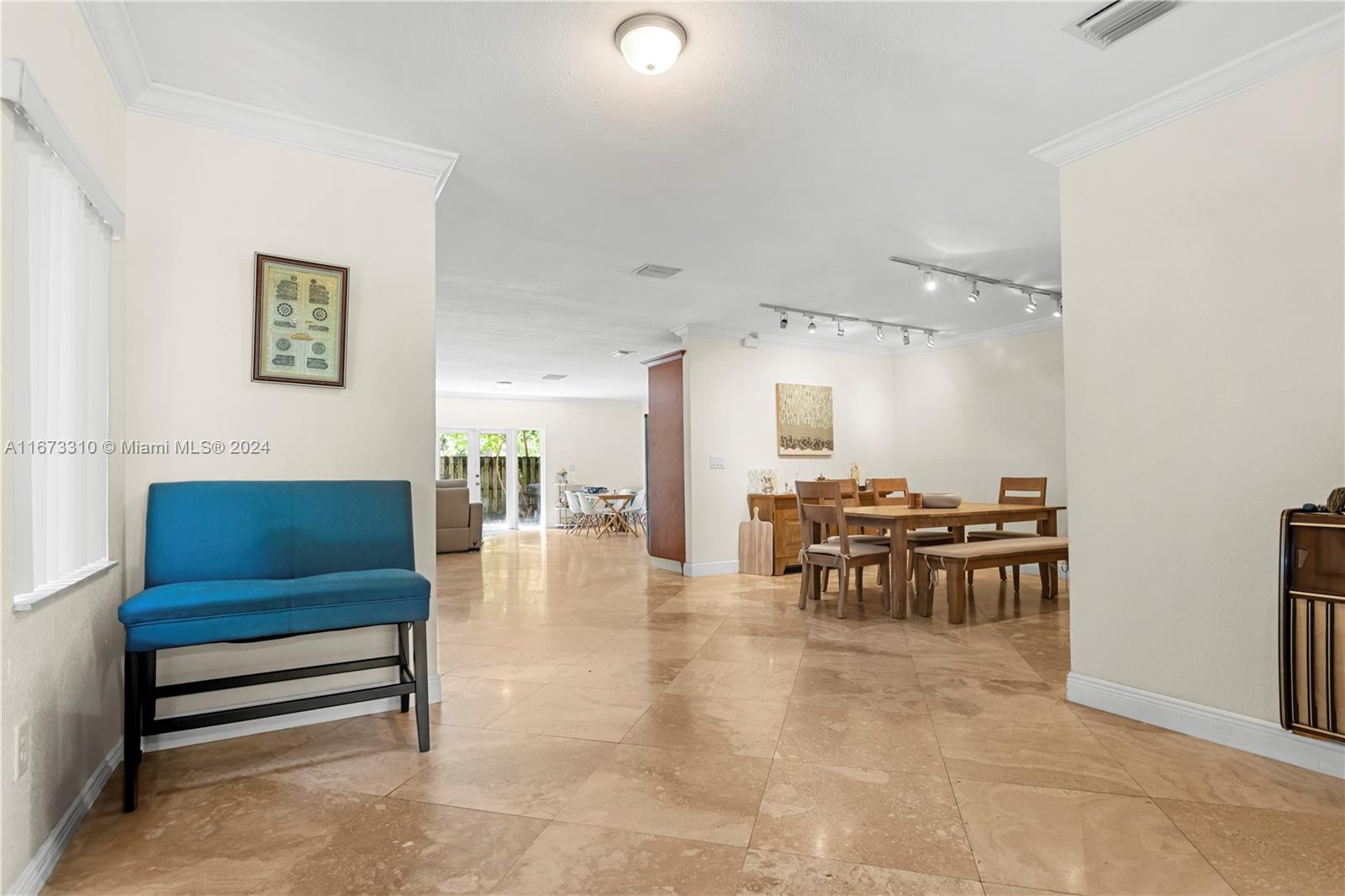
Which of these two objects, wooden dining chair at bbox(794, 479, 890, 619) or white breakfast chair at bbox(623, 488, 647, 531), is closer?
wooden dining chair at bbox(794, 479, 890, 619)

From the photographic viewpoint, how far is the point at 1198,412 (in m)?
2.71

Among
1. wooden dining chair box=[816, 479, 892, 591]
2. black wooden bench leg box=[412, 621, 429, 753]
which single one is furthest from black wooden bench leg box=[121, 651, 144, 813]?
wooden dining chair box=[816, 479, 892, 591]

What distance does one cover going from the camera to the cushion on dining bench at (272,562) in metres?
2.25

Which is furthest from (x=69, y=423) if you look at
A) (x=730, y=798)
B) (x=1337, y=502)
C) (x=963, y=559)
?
(x=963, y=559)

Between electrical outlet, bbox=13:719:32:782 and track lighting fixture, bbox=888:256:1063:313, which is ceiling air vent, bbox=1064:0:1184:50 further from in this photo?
electrical outlet, bbox=13:719:32:782

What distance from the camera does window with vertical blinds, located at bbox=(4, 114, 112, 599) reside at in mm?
1760

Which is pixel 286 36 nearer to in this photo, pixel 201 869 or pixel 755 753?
pixel 201 869

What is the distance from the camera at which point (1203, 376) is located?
8.84ft

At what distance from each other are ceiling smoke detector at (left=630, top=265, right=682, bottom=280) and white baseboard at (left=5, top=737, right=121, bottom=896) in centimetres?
388

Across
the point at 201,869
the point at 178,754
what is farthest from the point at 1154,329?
the point at 178,754

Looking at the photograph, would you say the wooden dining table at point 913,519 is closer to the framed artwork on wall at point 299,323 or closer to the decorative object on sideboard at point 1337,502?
the decorative object on sideboard at point 1337,502

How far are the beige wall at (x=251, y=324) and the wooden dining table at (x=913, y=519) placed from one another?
10.3ft

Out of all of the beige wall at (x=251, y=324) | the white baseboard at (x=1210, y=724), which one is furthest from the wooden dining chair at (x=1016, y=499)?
the beige wall at (x=251, y=324)

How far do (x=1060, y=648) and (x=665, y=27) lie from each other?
3748 mm
